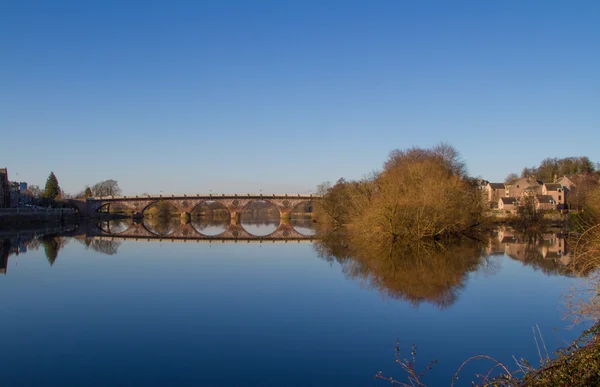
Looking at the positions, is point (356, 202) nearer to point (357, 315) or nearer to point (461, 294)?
point (461, 294)

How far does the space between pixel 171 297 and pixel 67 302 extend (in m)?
2.98

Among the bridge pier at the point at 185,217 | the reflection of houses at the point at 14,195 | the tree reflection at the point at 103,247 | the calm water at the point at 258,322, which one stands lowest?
the calm water at the point at 258,322

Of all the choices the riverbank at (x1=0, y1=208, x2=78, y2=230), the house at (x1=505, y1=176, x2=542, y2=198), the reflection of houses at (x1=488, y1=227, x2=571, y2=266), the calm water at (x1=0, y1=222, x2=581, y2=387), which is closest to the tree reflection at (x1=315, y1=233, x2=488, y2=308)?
the calm water at (x1=0, y1=222, x2=581, y2=387)

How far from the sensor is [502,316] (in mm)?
13336

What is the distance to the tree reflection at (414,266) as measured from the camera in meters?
16.6

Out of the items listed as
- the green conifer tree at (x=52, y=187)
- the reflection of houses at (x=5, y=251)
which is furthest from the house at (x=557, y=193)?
the green conifer tree at (x=52, y=187)

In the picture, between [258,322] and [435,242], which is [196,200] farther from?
[258,322]

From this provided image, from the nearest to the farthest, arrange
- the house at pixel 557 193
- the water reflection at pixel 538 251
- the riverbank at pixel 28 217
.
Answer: the water reflection at pixel 538 251 < the riverbank at pixel 28 217 < the house at pixel 557 193

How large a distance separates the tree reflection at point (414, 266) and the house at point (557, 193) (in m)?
47.6

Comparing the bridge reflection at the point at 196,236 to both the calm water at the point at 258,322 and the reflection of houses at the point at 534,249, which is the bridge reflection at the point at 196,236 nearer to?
the reflection of houses at the point at 534,249

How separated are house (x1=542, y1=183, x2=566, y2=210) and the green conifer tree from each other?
269 feet

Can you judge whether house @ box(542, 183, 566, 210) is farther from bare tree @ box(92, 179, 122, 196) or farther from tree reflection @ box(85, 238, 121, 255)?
bare tree @ box(92, 179, 122, 196)

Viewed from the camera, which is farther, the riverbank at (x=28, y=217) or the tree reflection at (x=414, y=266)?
the riverbank at (x=28, y=217)

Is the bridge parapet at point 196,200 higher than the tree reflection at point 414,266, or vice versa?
the bridge parapet at point 196,200
